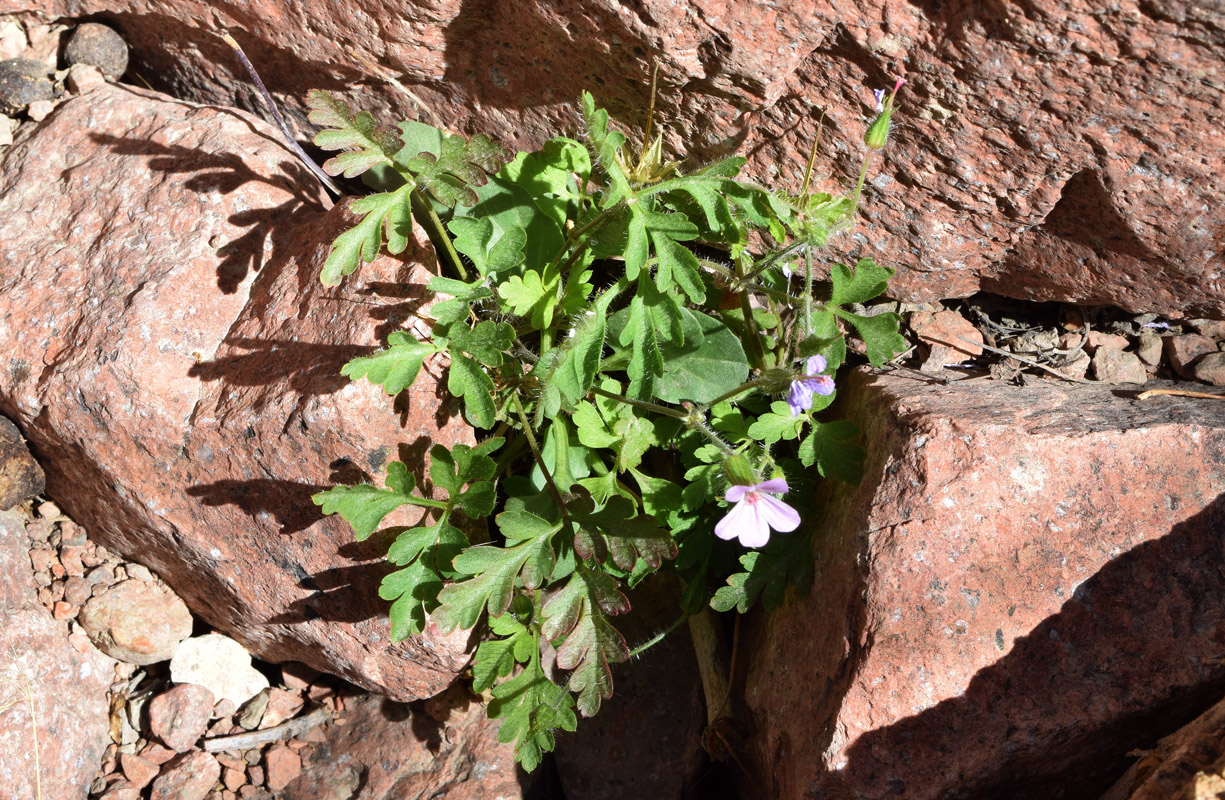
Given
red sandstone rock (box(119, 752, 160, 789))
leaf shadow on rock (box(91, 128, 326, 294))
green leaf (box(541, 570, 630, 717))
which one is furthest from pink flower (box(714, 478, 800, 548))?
red sandstone rock (box(119, 752, 160, 789))

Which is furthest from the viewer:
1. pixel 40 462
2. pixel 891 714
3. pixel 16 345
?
pixel 40 462

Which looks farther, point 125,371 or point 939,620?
point 125,371

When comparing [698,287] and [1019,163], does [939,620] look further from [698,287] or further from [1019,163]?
[1019,163]

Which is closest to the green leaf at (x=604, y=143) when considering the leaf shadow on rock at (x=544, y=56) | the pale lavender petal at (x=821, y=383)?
the leaf shadow on rock at (x=544, y=56)

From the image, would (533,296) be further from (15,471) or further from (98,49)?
(98,49)

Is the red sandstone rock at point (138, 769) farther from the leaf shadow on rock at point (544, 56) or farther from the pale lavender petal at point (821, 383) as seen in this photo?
the pale lavender petal at point (821, 383)

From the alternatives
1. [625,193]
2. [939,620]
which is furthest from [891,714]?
[625,193]

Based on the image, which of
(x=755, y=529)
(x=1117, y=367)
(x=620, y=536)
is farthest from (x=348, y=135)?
(x=1117, y=367)
